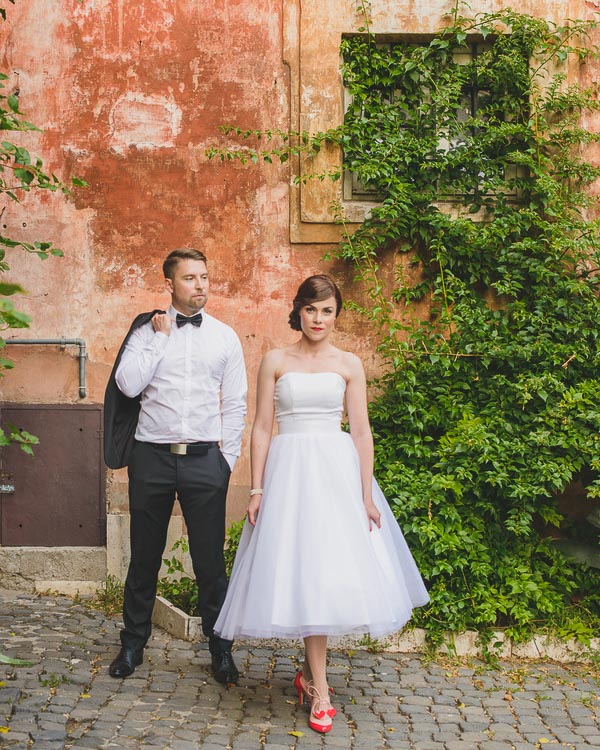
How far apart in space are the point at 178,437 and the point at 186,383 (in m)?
0.31

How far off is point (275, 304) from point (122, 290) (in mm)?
1248

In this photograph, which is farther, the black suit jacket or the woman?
the black suit jacket

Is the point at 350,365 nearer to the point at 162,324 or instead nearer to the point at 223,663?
the point at 162,324

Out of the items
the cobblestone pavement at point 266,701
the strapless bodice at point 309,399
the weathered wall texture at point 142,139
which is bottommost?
the cobblestone pavement at point 266,701

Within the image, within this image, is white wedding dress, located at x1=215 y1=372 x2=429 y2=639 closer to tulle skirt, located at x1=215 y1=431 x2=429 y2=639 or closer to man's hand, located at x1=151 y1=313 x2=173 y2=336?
tulle skirt, located at x1=215 y1=431 x2=429 y2=639

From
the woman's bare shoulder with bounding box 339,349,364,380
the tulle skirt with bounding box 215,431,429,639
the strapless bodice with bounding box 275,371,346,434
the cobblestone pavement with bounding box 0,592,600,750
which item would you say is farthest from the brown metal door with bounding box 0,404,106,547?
the woman's bare shoulder with bounding box 339,349,364,380

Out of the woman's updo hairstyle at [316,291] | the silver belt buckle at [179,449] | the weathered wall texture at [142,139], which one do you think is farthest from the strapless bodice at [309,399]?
the weathered wall texture at [142,139]

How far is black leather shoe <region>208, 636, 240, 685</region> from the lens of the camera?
511 centimetres

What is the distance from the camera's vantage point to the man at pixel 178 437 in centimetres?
507

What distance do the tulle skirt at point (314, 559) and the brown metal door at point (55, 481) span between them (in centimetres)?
284

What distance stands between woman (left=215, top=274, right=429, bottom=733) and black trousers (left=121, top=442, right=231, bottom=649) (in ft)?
1.19

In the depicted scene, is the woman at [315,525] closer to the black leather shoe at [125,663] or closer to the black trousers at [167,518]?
the black trousers at [167,518]

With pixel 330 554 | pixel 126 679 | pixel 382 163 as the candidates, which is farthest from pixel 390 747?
pixel 382 163

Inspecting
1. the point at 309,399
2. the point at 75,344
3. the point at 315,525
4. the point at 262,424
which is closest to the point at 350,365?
the point at 309,399
